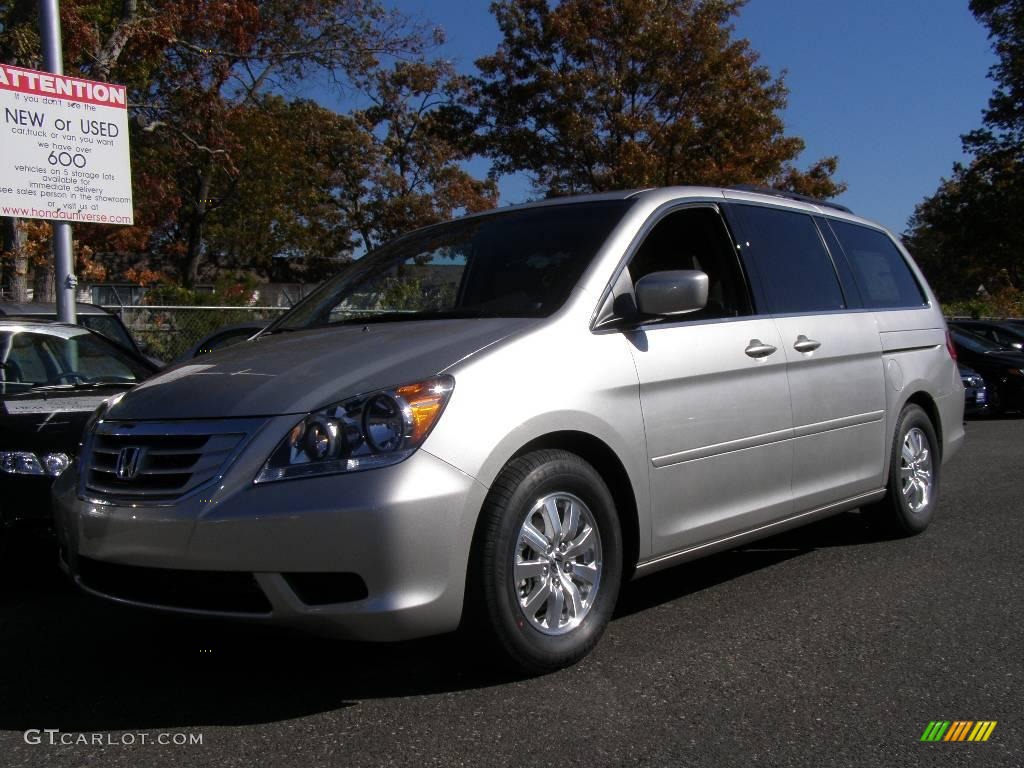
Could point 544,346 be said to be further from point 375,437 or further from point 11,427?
point 11,427

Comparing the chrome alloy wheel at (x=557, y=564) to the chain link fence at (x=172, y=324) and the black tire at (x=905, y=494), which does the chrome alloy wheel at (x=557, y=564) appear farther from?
the chain link fence at (x=172, y=324)

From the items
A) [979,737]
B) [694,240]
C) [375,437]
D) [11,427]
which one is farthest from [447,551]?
[11,427]

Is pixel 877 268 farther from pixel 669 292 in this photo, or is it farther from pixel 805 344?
pixel 669 292

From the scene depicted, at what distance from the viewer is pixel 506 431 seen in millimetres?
3492

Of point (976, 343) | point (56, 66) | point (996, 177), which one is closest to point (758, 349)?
point (56, 66)

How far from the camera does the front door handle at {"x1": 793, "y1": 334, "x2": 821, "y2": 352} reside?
193 inches

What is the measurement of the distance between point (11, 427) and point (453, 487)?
9.05 feet

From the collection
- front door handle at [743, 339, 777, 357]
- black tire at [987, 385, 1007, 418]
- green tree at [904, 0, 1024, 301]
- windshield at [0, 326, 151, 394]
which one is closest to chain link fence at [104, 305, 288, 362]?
windshield at [0, 326, 151, 394]

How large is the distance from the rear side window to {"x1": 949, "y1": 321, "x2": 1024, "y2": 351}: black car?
11.8 m

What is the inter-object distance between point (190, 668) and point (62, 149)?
576 cm

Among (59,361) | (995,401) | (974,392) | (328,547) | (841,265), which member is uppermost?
(841,265)

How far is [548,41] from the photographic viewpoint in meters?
26.1

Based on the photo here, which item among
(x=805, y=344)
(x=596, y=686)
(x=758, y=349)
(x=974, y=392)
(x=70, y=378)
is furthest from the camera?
(x=974, y=392)

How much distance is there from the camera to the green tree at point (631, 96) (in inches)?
997
